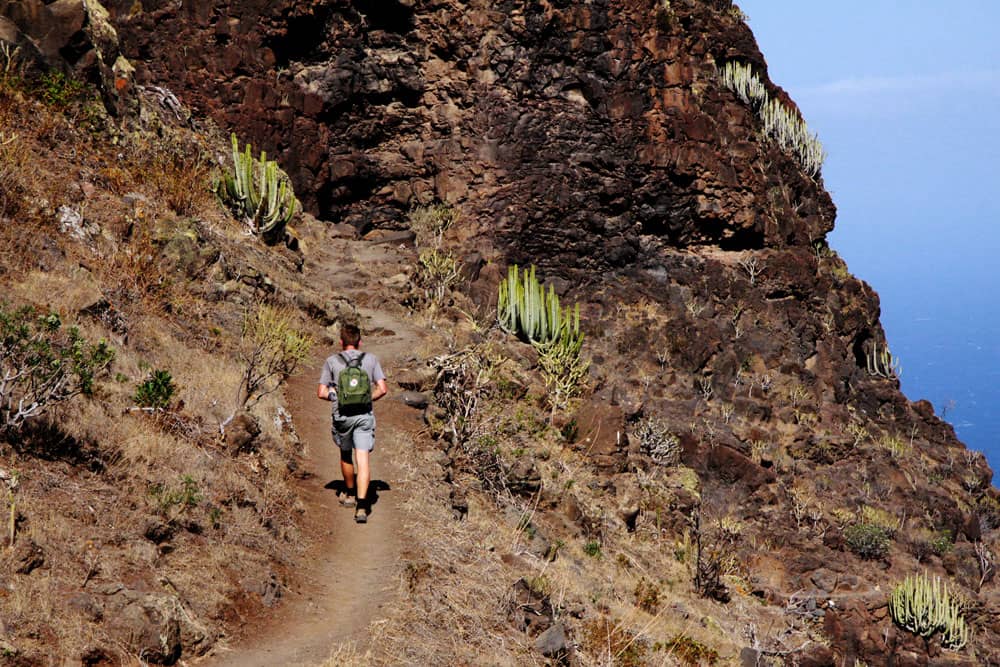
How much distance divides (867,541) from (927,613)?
6.92ft

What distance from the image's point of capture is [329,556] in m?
6.80

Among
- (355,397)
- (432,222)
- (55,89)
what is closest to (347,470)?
(355,397)

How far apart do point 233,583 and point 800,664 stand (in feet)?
26.8

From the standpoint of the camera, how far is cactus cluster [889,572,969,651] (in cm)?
1378

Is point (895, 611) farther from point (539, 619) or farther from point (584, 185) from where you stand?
point (584, 185)

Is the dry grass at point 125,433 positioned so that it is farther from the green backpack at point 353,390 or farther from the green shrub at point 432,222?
the green shrub at point 432,222

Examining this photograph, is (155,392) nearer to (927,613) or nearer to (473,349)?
(473,349)

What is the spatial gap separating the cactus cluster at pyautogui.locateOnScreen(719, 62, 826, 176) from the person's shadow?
18.0 meters

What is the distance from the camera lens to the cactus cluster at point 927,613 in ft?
45.2

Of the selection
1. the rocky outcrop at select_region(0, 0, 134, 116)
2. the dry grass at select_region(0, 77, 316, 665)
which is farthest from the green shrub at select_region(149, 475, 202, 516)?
the rocky outcrop at select_region(0, 0, 134, 116)

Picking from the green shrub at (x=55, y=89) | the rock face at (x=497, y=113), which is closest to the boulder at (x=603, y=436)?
the rock face at (x=497, y=113)

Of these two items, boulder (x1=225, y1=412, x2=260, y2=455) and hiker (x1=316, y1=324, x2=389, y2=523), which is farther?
boulder (x1=225, y1=412, x2=260, y2=455)

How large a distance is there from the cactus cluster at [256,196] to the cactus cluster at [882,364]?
53.5 ft

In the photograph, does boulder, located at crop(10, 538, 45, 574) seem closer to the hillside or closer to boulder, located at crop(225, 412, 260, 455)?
the hillside
